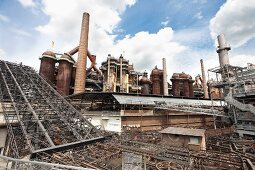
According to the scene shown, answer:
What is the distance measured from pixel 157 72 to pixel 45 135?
44.4 metres

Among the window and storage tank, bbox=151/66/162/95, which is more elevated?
storage tank, bbox=151/66/162/95

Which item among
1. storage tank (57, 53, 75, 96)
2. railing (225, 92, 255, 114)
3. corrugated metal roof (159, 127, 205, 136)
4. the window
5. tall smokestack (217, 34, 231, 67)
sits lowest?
the window

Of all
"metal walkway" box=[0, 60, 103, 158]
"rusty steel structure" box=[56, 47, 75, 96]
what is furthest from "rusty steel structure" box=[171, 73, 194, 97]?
"metal walkway" box=[0, 60, 103, 158]

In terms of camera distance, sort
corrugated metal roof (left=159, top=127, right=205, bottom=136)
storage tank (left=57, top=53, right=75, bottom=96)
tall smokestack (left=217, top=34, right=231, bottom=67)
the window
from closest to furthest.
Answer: the window, corrugated metal roof (left=159, top=127, right=205, bottom=136), tall smokestack (left=217, top=34, right=231, bottom=67), storage tank (left=57, top=53, right=75, bottom=96)

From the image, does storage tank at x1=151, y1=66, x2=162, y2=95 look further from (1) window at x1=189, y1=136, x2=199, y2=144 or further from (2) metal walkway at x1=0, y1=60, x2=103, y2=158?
(1) window at x1=189, y1=136, x2=199, y2=144

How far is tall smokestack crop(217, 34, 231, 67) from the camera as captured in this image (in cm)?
3662

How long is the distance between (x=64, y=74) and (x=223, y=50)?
3635 cm

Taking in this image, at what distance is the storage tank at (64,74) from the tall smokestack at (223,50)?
34595 mm

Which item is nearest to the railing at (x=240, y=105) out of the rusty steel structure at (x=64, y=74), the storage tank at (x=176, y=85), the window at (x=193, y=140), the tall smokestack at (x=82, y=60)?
the window at (x=193, y=140)

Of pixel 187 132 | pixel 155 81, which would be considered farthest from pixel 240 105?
pixel 155 81

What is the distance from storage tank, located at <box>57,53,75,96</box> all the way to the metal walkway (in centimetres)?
1275

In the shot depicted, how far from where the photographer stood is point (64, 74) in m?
38.6

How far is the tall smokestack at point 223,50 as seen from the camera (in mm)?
36625

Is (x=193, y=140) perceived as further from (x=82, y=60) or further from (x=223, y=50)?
(x=82, y=60)
